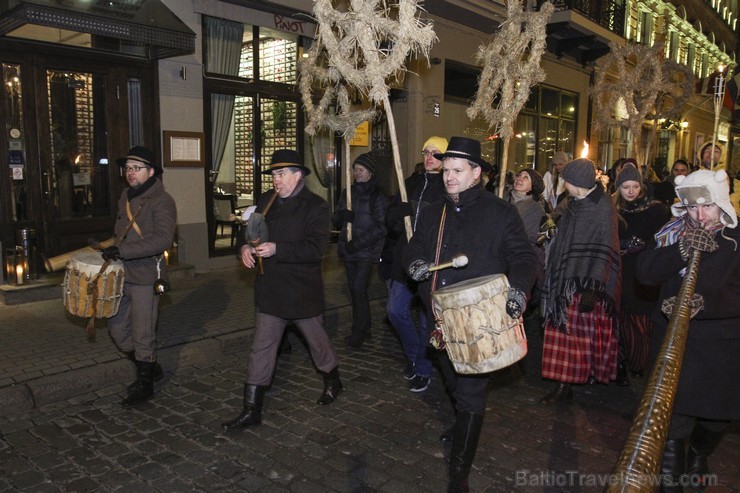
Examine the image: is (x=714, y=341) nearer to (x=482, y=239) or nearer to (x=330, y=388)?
(x=482, y=239)

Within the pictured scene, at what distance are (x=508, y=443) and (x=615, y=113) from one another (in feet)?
A: 65.8

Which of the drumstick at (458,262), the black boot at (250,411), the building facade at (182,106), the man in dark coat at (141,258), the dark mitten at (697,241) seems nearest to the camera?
the dark mitten at (697,241)

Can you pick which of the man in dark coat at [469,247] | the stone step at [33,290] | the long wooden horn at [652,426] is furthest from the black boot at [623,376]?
the stone step at [33,290]

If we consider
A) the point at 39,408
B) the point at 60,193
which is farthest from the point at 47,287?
the point at 39,408

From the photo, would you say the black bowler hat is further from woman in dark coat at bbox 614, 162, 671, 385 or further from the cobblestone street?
woman in dark coat at bbox 614, 162, 671, 385

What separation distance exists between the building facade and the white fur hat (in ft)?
12.5

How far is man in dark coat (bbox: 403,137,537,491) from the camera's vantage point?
3.63 m

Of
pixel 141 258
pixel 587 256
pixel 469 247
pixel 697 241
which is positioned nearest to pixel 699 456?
pixel 697 241

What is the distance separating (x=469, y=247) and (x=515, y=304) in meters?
0.53

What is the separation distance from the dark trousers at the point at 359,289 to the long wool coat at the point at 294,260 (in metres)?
1.99

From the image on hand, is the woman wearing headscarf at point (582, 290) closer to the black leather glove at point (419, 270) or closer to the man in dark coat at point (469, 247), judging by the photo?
the man in dark coat at point (469, 247)

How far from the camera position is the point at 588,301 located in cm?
502

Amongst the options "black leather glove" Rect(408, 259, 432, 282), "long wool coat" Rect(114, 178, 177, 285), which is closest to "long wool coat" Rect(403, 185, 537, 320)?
"black leather glove" Rect(408, 259, 432, 282)

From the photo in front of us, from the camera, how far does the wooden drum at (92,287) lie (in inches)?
187
